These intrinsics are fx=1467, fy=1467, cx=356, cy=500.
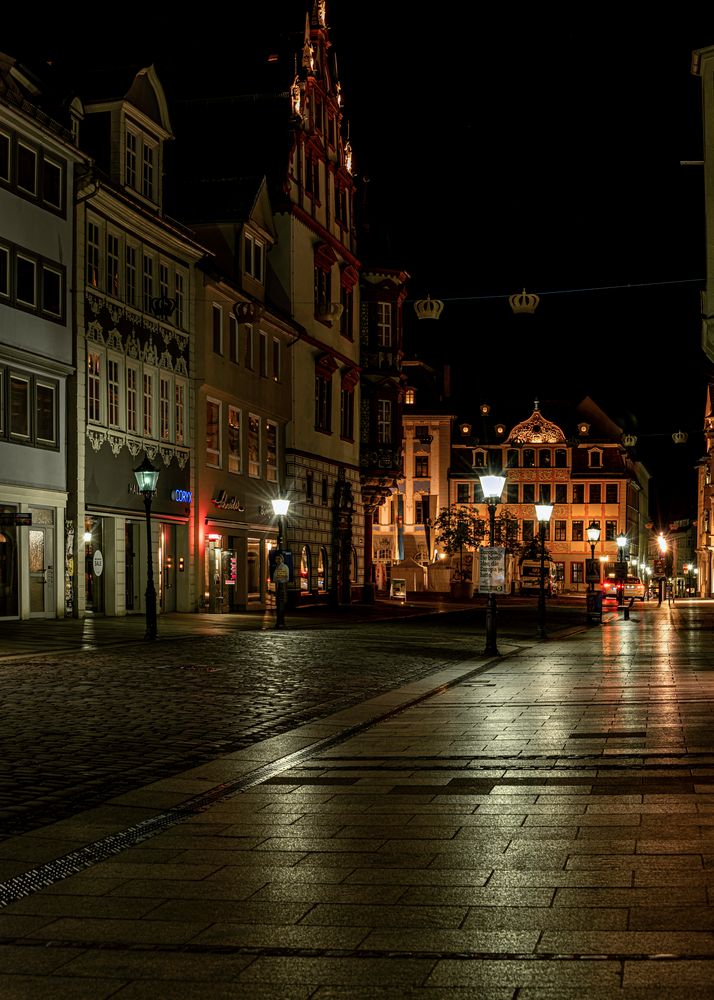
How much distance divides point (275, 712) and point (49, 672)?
636 cm

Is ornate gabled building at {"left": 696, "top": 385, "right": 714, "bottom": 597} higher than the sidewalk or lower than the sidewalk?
higher

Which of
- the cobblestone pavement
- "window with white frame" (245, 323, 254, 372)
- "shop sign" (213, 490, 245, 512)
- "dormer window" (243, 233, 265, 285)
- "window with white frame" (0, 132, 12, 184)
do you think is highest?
"dormer window" (243, 233, 265, 285)

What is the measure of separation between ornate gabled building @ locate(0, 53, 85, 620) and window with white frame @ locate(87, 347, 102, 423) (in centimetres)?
110

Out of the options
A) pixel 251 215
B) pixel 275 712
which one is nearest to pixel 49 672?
pixel 275 712

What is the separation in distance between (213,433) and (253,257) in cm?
759

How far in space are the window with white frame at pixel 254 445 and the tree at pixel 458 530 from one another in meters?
59.6

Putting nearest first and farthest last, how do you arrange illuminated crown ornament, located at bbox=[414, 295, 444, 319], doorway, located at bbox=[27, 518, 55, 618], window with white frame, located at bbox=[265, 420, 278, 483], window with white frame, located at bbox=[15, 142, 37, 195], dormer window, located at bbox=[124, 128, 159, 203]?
window with white frame, located at bbox=[15, 142, 37, 195]
doorway, located at bbox=[27, 518, 55, 618]
illuminated crown ornament, located at bbox=[414, 295, 444, 319]
dormer window, located at bbox=[124, 128, 159, 203]
window with white frame, located at bbox=[265, 420, 278, 483]

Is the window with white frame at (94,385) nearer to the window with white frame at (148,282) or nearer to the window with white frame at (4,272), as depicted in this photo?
the window with white frame at (148,282)

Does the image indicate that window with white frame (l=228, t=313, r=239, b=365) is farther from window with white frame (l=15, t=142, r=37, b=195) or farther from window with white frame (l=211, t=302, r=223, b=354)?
window with white frame (l=15, t=142, r=37, b=195)

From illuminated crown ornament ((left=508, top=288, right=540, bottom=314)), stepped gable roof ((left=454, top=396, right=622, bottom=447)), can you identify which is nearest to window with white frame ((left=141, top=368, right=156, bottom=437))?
illuminated crown ornament ((left=508, top=288, right=540, bottom=314))

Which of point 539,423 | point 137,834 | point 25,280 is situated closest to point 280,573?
point 25,280

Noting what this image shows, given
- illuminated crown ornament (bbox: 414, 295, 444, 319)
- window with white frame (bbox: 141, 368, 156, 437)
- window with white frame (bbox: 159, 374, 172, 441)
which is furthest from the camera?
window with white frame (bbox: 159, 374, 172, 441)

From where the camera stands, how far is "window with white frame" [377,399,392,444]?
215ft

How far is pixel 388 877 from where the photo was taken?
296 inches
